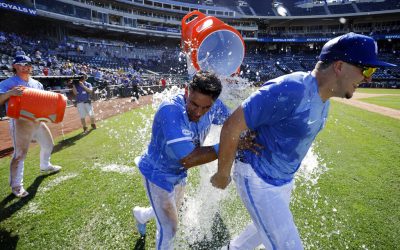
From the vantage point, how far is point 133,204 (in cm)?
430

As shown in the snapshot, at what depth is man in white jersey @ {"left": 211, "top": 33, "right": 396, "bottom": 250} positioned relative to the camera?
1840mm

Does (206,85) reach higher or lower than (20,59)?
lower

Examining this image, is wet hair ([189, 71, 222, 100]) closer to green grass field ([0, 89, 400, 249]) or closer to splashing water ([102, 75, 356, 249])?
splashing water ([102, 75, 356, 249])

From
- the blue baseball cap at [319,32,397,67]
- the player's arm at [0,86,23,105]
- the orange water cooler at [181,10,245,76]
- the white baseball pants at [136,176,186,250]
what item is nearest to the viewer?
the blue baseball cap at [319,32,397,67]

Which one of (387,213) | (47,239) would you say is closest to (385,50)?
(387,213)

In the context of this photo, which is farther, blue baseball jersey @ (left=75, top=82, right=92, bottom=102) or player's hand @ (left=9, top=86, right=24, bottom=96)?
blue baseball jersey @ (left=75, top=82, right=92, bottom=102)

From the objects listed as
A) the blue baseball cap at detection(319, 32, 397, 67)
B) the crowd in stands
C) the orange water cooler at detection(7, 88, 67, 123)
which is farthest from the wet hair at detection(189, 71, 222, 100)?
the crowd in stands

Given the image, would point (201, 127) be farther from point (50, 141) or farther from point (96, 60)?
point (96, 60)

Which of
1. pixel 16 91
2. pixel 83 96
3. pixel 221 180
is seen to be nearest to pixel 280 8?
pixel 83 96

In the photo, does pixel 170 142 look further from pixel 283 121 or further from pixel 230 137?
pixel 283 121

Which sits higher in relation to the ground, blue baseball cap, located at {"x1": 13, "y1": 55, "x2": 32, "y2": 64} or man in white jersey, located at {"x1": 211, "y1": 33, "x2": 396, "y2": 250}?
blue baseball cap, located at {"x1": 13, "y1": 55, "x2": 32, "y2": 64}

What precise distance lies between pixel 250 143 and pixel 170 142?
0.65 metres

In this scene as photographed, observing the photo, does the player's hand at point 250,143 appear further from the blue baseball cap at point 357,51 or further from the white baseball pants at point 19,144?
the white baseball pants at point 19,144

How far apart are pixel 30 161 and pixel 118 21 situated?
4600 cm
